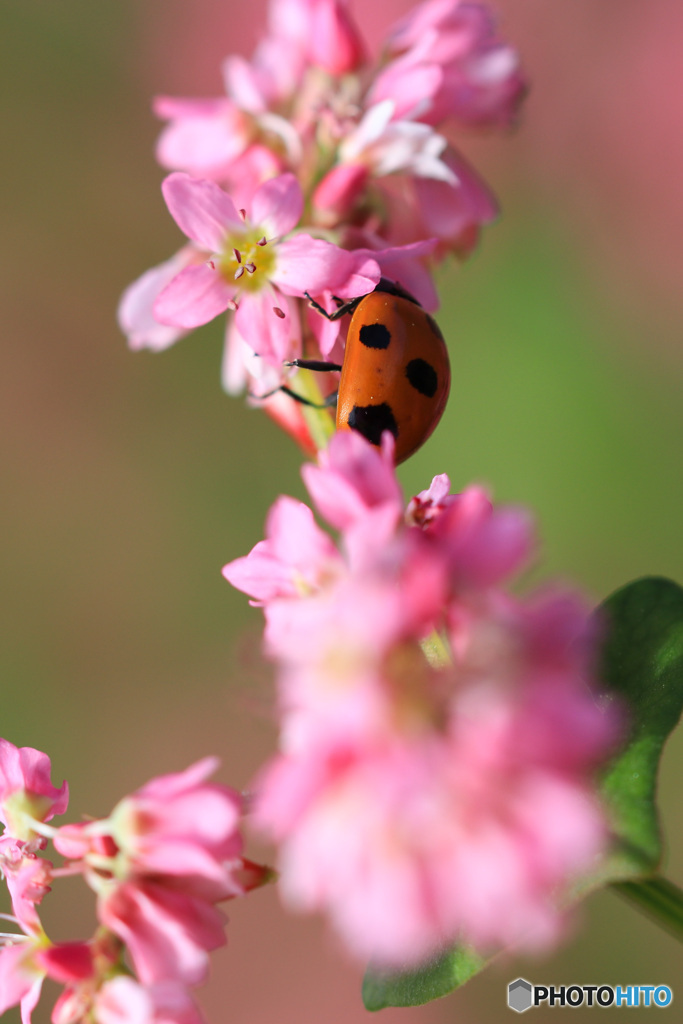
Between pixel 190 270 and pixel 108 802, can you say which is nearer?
pixel 190 270

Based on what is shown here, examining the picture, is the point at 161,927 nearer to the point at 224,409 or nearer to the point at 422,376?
the point at 422,376

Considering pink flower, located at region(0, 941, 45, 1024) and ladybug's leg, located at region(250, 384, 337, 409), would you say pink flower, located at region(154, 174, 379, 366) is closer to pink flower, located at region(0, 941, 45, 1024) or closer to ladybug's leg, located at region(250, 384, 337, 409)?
ladybug's leg, located at region(250, 384, 337, 409)

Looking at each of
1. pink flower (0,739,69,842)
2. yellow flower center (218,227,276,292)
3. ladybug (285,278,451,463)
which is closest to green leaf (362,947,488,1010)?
pink flower (0,739,69,842)

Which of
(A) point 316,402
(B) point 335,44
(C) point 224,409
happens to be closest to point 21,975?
(A) point 316,402

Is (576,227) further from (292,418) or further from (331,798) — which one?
(331,798)

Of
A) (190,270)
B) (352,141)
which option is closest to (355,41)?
(352,141)

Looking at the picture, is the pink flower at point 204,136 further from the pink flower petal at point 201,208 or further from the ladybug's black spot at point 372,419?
the ladybug's black spot at point 372,419

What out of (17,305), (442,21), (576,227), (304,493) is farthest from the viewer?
(17,305)

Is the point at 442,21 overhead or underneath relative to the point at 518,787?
overhead
